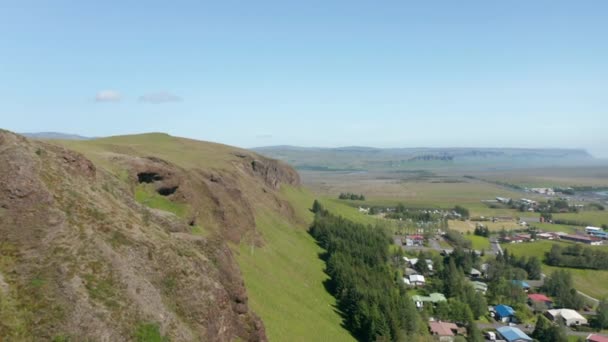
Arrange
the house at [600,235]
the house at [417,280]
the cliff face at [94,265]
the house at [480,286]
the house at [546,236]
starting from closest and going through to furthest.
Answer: the cliff face at [94,265] → the house at [480,286] → the house at [417,280] → the house at [546,236] → the house at [600,235]

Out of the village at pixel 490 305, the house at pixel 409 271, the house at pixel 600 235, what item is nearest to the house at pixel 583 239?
the house at pixel 600 235

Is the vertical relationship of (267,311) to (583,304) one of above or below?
above

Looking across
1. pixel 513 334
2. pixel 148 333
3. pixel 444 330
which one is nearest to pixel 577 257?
pixel 513 334

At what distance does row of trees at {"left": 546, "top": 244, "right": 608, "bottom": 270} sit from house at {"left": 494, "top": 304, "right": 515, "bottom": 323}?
178 ft

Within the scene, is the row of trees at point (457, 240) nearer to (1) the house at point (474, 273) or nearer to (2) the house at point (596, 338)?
(1) the house at point (474, 273)

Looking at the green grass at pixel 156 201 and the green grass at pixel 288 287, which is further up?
the green grass at pixel 156 201

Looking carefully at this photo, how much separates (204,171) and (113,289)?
60162mm

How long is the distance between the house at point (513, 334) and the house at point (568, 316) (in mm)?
14577

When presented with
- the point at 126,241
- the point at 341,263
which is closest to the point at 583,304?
the point at 341,263

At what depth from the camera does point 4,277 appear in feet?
87.0

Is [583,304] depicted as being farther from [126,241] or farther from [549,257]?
[126,241]

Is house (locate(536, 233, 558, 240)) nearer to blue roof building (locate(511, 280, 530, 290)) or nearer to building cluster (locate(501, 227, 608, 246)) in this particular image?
building cluster (locate(501, 227, 608, 246))

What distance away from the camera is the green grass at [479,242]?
162 meters

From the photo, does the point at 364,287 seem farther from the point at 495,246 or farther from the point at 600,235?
the point at 600,235
